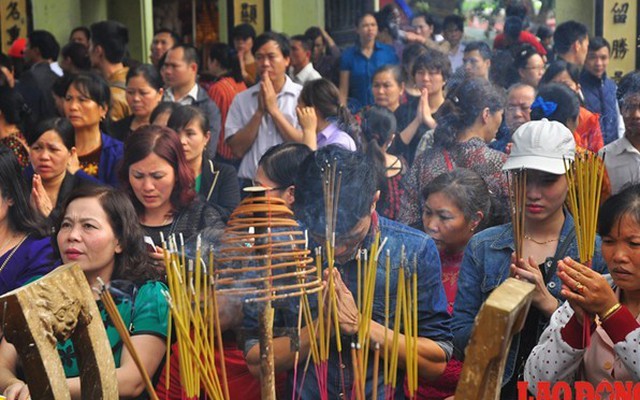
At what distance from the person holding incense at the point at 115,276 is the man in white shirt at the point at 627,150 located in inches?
66.9

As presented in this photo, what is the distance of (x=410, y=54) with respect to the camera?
22.3 ft

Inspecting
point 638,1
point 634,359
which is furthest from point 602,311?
point 638,1

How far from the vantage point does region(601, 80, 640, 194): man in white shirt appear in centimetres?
391

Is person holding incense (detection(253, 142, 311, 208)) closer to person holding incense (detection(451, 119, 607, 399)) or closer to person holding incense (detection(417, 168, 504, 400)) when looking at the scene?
person holding incense (detection(417, 168, 504, 400))

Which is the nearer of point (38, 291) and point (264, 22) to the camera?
point (38, 291)

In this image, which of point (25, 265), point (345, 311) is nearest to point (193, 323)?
point (345, 311)

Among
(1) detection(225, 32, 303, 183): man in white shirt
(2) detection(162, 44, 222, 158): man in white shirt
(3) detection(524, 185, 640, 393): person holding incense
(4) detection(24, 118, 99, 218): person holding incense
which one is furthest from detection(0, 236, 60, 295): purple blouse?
(2) detection(162, 44, 222, 158): man in white shirt

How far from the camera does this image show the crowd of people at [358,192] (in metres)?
2.82

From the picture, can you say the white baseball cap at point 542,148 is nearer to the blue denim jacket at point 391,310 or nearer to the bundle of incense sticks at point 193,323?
the blue denim jacket at point 391,310

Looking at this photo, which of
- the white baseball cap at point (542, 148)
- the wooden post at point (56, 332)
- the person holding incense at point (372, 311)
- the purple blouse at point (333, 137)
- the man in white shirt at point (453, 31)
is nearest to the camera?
the wooden post at point (56, 332)

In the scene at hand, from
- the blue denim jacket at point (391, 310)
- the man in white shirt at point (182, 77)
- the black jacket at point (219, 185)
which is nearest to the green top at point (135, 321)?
the blue denim jacket at point (391, 310)

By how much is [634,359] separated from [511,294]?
0.72 meters

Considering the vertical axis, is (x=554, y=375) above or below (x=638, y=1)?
below

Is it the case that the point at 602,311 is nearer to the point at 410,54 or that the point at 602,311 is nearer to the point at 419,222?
the point at 419,222
